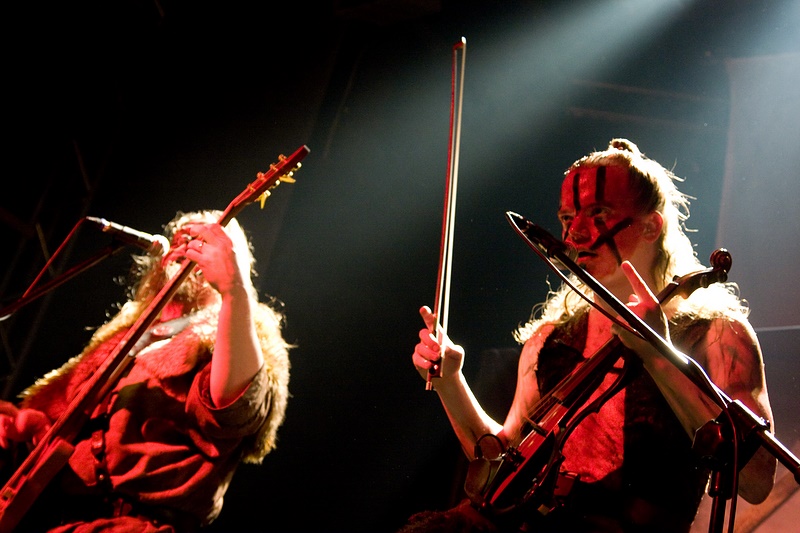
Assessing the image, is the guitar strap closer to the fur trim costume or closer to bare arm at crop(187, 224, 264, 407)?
the fur trim costume

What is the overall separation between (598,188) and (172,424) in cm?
164

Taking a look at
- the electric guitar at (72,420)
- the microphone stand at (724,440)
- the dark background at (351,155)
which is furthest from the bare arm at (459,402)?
the dark background at (351,155)

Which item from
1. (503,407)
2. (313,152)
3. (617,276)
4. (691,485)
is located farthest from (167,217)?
(691,485)

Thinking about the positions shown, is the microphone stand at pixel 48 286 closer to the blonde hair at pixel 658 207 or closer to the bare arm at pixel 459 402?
the bare arm at pixel 459 402

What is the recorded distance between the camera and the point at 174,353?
7.41ft

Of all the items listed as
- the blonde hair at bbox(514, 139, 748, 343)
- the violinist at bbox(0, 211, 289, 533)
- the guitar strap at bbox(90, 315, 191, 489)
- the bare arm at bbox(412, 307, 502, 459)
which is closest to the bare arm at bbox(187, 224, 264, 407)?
the violinist at bbox(0, 211, 289, 533)

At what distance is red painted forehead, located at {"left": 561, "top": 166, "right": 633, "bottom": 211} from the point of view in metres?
2.00

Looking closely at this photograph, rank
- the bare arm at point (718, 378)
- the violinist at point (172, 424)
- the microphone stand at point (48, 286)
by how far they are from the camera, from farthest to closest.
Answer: the microphone stand at point (48, 286) < the violinist at point (172, 424) < the bare arm at point (718, 378)

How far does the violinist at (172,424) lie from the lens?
6.56 feet

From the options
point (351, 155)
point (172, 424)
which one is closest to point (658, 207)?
point (172, 424)

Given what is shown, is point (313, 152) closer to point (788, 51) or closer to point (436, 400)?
point (436, 400)

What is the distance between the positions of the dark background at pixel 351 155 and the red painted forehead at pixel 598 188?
1.37 metres

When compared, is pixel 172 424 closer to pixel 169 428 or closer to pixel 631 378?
pixel 169 428

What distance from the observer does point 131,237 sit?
235 cm
